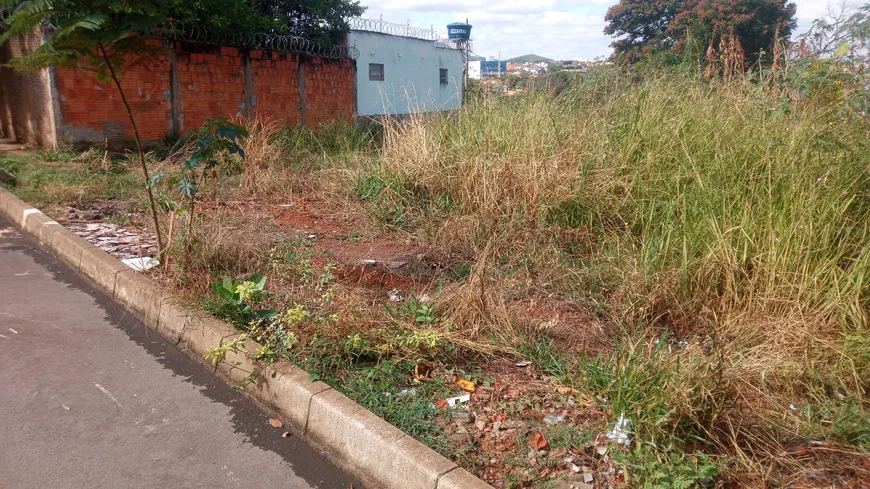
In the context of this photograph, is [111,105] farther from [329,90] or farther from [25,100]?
[329,90]

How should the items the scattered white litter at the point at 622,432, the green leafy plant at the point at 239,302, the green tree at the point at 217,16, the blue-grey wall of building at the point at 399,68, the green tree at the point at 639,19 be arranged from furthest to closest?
the green tree at the point at 639,19, the blue-grey wall of building at the point at 399,68, the green tree at the point at 217,16, the green leafy plant at the point at 239,302, the scattered white litter at the point at 622,432

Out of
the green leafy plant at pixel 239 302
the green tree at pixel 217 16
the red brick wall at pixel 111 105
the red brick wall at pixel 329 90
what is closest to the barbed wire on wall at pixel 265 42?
the green tree at pixel 217 16

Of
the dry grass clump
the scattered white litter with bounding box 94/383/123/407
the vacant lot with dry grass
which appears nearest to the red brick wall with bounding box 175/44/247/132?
the vacant lot with dry grass

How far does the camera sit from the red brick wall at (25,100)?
10.3 m

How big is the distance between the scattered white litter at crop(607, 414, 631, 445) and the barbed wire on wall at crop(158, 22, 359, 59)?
9733 mm

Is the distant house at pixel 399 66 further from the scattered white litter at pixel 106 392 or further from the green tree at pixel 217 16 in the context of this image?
the scattered white litter at pixel 106 392

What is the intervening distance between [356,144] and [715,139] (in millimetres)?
5986

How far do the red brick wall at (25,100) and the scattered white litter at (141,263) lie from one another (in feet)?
20.1

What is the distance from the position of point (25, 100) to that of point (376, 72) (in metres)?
8.62

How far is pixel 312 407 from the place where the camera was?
3055 mm

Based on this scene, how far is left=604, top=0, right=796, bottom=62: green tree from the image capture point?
52.0ft

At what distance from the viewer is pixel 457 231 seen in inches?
216

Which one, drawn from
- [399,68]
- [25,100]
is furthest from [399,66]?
[25,100]

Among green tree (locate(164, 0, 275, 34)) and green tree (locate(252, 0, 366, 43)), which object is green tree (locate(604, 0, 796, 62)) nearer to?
green tree (locate(252, 0, 366, 43))
